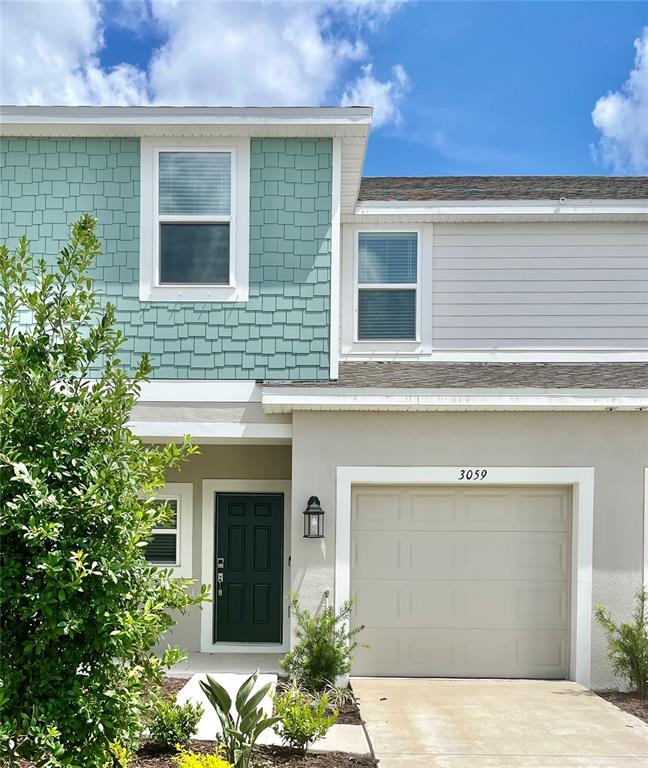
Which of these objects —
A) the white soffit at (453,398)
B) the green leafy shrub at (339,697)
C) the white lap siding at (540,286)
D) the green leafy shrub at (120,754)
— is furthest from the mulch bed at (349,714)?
the white lap siding at (540,286)

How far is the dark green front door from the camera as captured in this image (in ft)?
32.2

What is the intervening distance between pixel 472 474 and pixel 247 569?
10.8 ft

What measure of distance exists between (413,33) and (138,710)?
29.2ft

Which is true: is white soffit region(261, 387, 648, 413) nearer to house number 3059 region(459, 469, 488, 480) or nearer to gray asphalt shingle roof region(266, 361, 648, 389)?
gray asphalt shingle roof region(266, 361, 648, 389)

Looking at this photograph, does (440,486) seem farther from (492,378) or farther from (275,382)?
(275,382)

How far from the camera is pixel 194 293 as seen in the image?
8.45 m

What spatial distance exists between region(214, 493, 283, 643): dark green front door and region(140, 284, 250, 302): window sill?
9.03 feet

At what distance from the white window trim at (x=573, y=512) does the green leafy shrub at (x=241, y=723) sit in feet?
8.85

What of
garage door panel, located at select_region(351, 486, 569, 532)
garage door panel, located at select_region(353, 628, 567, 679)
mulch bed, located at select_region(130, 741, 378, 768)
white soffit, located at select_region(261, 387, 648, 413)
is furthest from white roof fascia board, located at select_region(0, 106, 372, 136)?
mulch bed, located at select_region(130, 741, 378, 768)

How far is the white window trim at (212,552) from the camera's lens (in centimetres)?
968

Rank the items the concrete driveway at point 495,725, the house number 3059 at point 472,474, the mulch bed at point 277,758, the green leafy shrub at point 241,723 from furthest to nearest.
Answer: the house number 3059 at point 472,474
the concrete driveway at point 495,725
the mulch bed at point 277,758
the green leafy shrub at point 241,723

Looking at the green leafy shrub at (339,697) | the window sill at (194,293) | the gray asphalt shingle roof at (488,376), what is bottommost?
the green leafy shrub at (339,697)

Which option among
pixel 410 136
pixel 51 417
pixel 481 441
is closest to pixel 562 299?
pixel 481 441

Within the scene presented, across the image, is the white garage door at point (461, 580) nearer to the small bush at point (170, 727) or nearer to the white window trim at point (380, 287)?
the white window trim at point (380, 287)
